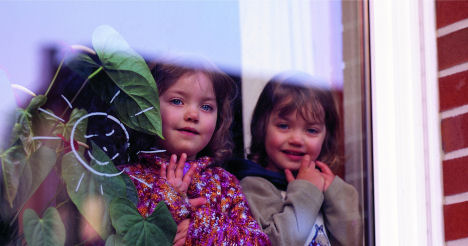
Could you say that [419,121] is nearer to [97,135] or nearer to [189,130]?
[189,130]

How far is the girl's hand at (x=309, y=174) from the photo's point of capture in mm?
1370

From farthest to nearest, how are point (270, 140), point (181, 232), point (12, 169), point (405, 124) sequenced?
1. point (405, 124)
2. point (270, 140)
3. point (181, 232)
4. point (12, 169)

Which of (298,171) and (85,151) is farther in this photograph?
(298,171)

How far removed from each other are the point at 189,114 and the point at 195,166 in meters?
0.11

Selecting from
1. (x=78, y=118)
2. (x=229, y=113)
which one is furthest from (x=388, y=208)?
(x=78, y=118)

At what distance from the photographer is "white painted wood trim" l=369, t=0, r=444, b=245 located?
4.73ft

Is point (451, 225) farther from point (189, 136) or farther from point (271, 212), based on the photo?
point (189, 136)

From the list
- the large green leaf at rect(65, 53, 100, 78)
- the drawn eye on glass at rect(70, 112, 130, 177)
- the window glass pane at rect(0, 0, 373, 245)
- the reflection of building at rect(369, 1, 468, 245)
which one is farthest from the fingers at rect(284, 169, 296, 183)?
the large green leaf at rect(65, 53, 100, 78)

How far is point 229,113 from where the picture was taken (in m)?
1.31

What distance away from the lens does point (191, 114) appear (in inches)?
49.8

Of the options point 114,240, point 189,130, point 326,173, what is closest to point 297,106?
point 326,173

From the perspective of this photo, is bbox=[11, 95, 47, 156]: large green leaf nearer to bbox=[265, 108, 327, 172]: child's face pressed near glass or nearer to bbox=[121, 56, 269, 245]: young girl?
bbox=[121, 56, 269, 245]: young girl

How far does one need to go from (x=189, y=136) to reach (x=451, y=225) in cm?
66

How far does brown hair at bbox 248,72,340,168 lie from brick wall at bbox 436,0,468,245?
279mm
